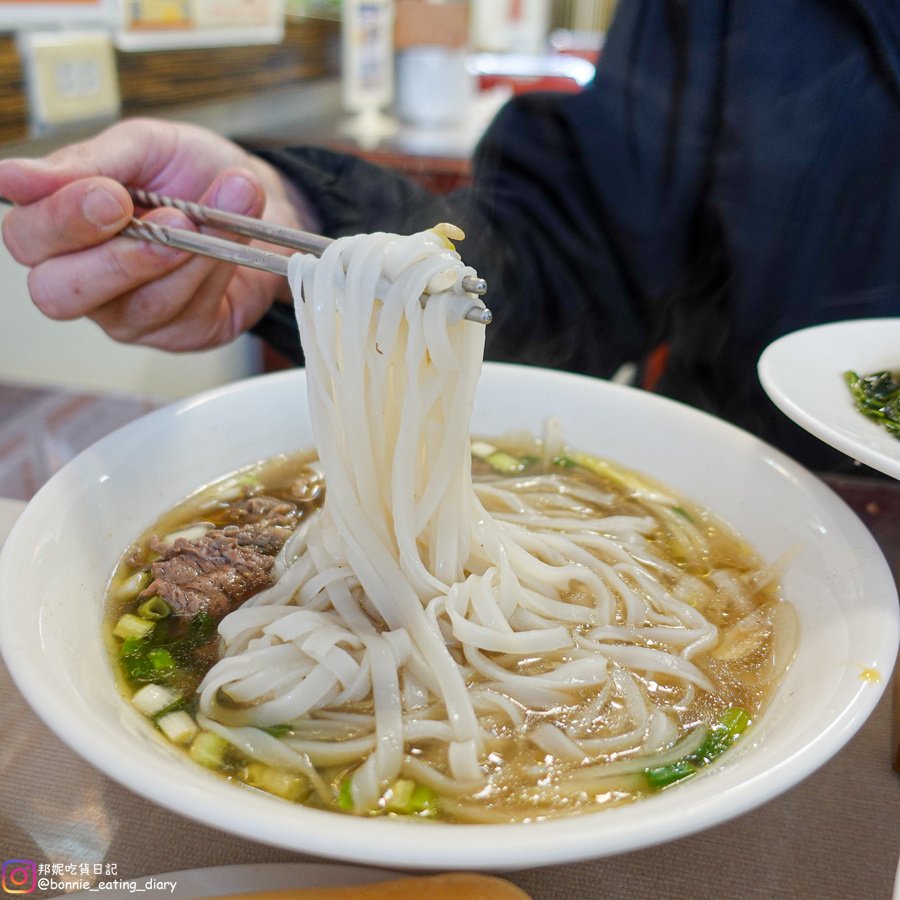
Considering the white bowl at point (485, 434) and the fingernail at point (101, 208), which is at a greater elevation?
the fingernail at point (101, 208)

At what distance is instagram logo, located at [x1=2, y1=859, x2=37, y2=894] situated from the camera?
38.6 inches

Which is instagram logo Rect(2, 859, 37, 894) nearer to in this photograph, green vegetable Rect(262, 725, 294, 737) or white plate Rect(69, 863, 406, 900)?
white plate Rect(69, 863, 406, 900)

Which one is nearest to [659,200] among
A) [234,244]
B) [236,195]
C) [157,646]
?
[236,195]

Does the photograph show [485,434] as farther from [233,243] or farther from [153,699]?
[153,699]

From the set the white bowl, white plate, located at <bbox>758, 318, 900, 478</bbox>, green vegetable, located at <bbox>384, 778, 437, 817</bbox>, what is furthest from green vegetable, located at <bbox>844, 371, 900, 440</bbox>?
green vegetable, located at <bbox>384, 778, 437, 817</bbox>

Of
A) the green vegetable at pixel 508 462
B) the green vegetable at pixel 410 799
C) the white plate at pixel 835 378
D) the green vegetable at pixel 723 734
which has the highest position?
the white plate at pixel 835 378

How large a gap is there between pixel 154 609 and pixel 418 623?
1.54 feet

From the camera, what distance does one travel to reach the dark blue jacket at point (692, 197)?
7.22ft

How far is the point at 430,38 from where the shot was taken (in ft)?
14.9

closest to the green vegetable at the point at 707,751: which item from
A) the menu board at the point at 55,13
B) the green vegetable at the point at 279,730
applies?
the green vegetable at the point at 279,730

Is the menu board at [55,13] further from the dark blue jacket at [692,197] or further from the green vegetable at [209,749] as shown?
the green vegetable at [209,749]

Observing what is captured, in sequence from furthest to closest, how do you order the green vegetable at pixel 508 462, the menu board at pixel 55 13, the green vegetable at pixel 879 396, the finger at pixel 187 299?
the menu board at pixel 55 13 < the green vegetable at pixel 508 462 < the finger at pixel 187 299 < the green vegetable at pixel 879 396

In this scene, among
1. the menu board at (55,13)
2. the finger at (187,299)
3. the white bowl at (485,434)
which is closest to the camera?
the white bowl at (485,434)

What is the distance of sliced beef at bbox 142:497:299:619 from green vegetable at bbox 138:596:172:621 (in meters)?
0.01
